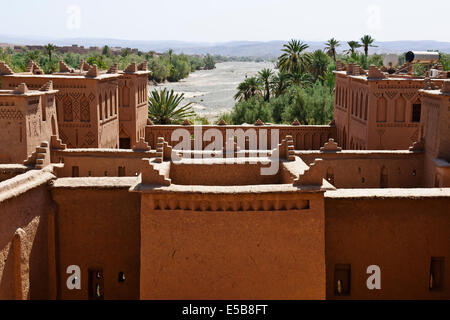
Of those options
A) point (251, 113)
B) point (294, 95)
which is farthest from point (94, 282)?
point (294, 95)

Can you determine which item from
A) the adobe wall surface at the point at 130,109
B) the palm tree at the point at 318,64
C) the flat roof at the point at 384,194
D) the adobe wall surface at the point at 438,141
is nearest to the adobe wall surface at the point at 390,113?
the adobe wall surface at the point at 438,141

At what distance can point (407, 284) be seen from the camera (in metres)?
11.6

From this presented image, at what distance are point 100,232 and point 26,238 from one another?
157 centimetres

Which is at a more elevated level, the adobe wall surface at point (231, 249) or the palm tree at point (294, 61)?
the palm tree at point (294, 61)

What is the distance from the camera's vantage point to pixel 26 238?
35.9 feet

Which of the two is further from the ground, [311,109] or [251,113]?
[311,109]

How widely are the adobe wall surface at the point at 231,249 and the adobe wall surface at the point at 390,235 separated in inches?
36.9

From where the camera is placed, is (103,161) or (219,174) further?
(103,161)

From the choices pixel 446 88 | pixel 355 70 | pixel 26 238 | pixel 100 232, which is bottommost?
pixel 100 232

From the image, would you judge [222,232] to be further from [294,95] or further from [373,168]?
[294,95]

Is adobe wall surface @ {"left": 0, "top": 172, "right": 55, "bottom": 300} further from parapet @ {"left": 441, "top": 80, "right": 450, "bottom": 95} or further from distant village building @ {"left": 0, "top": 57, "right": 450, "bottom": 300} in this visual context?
parapet @ {"left": 441, "top": 80, "right": 450, "bottom": 95}

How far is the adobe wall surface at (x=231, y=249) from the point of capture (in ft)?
34.2

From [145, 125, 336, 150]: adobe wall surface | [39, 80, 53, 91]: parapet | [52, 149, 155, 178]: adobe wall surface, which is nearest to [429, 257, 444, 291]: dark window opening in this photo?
[52, 149, 155, 178]: adobe wall surface

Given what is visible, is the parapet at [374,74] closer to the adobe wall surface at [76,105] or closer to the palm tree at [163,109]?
the adobe wall surface at [76,105]
